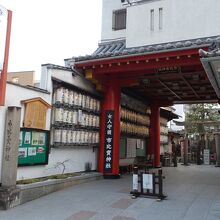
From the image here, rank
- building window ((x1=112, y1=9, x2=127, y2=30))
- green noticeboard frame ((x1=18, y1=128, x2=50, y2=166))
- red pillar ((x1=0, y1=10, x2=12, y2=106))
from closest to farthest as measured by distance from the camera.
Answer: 1. red pillar ((x1=0, y1=10, x2=12, y2=106))
2. green noticeboard frame ((x1=18, y1=128, x2=50, y2=166))
3. building window ((x1=112, y1=9, x2=127, y2=30))

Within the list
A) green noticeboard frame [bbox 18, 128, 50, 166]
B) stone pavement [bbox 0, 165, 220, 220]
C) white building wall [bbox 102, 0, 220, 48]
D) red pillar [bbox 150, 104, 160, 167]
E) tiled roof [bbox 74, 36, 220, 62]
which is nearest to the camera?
stone pavement [bbox 0, 165, 220, 220]

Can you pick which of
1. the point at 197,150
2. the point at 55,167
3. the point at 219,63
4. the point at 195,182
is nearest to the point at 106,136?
the point at 55,167

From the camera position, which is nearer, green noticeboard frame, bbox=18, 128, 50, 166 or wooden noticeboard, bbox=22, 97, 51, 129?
green noticeboard frame, bbox=18, 128, 50, 166

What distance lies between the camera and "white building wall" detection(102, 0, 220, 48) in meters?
13.8

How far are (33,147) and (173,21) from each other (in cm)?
926

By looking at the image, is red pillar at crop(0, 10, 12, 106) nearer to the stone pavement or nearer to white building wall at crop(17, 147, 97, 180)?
white building wall at crop(17, 147, 97, 180)

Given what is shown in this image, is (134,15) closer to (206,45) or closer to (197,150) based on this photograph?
(206,45)

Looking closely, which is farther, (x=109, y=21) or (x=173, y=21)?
(x=109, y=21)

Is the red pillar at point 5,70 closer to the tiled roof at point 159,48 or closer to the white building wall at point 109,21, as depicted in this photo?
the tiled roof at point 159,48

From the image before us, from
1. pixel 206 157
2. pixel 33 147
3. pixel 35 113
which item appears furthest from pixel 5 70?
pixel 206 157

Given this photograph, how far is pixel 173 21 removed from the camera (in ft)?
47.2

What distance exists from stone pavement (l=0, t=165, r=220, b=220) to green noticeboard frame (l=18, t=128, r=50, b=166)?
143 centimetres

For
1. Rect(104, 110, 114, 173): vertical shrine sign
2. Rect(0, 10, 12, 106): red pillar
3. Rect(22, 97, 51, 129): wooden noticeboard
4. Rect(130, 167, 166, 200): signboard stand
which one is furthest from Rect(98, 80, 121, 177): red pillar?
Rect(0, 10, 12, 106): red pillar

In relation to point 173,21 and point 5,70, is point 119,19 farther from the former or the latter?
point 5,70
